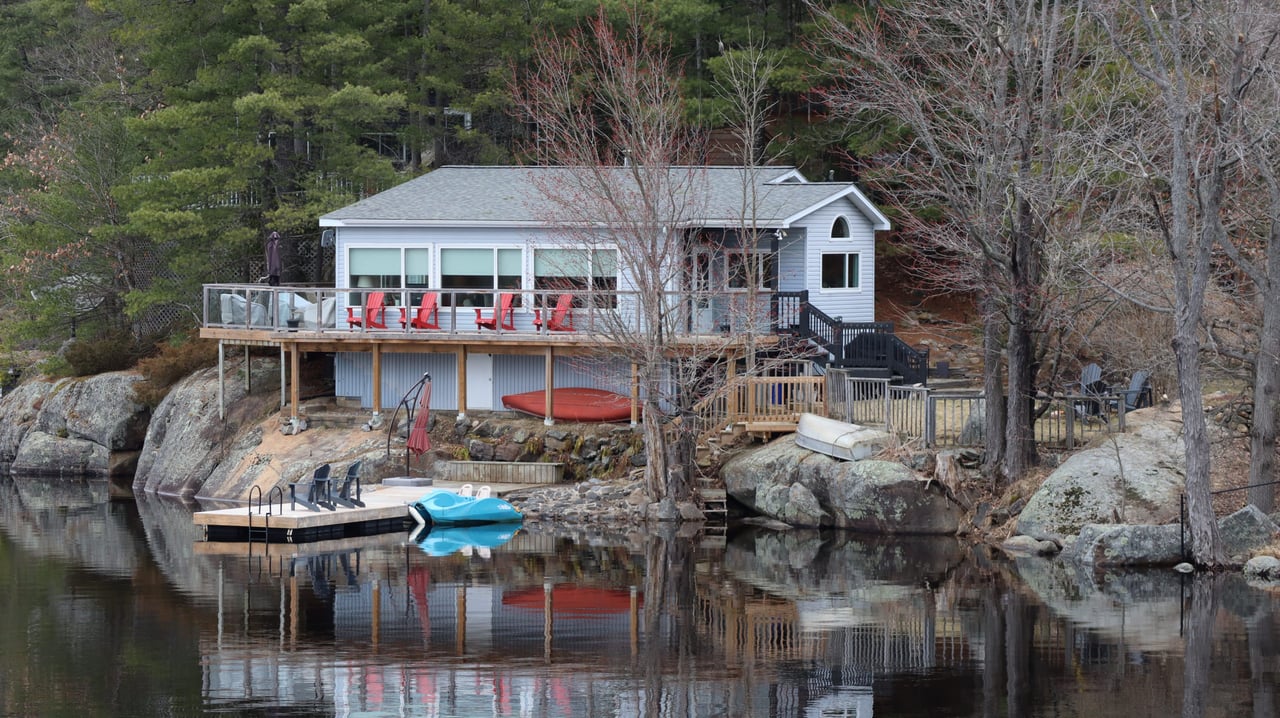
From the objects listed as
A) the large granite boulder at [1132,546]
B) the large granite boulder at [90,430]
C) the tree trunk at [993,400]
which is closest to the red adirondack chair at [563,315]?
the tree trunk at [993,400]

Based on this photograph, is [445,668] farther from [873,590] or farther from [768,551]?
[768,551]

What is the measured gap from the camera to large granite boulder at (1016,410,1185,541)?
25391 mm

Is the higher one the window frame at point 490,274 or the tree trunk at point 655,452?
the window frame at point 490,274

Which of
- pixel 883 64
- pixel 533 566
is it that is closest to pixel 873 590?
pixel 533 566

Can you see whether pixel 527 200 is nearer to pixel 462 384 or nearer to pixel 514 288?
pixel 514 288

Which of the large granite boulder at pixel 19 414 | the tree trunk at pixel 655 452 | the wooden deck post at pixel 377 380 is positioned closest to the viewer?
the tree trunk at pixel 655 452

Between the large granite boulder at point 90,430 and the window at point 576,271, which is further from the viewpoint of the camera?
the large granite boulder at point 90,430

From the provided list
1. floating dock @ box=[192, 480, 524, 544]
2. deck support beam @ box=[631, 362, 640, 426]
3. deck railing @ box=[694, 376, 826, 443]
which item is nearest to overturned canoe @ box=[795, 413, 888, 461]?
deck railing @ box=[694, 376, 826, 443]

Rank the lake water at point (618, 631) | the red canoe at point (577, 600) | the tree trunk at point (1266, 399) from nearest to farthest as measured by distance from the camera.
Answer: the lake water at point (618, 631)
the red canoe at point (577, 600)
the tree trunk at point (1266, 399)

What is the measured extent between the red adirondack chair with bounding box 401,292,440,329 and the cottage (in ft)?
0.12

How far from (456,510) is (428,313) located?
548cm

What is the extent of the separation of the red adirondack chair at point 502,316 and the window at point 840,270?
7.08 metres

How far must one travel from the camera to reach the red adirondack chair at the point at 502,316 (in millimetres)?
33031

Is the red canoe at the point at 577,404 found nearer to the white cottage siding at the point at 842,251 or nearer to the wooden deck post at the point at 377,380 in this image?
the wooden deck post at the point at 377,380
